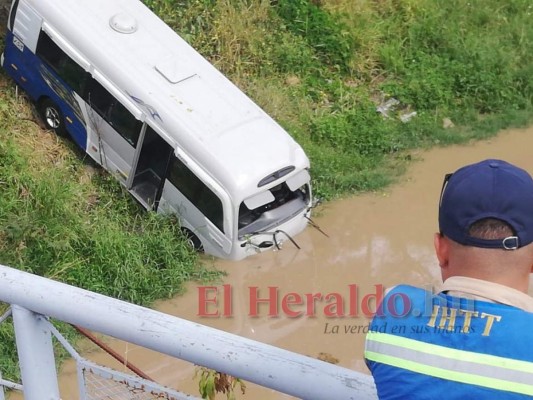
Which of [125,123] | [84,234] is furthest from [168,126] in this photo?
[84,234]

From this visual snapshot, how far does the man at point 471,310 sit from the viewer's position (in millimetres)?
1564

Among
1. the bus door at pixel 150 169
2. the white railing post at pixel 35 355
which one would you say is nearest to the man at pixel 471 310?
the white railing post at pixel 35 355

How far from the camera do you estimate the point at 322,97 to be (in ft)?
33.4

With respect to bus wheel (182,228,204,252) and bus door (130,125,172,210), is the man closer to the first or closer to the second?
bus door (130,125,172,210)

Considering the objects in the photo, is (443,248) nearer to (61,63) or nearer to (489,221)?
(489,221)

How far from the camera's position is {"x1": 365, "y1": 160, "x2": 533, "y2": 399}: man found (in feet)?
5.13

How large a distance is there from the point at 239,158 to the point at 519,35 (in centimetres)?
499

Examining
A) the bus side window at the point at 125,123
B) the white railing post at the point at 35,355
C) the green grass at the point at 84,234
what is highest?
the white railing post at the point at 35,355

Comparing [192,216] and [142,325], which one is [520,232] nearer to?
[142,325]

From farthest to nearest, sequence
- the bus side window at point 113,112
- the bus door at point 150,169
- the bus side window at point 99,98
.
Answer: the bus side window at point 99,98
the bus side window at point 113,112
the bus door at point 150,169

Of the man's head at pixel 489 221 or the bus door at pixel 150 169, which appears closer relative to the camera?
the man's head at pixel 489 221

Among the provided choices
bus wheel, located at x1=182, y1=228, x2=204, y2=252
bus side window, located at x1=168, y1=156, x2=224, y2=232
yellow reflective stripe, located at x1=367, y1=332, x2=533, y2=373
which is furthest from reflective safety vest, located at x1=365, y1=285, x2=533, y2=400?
bus wheel, located at x1=182, y1=228, x2=204, y2=252

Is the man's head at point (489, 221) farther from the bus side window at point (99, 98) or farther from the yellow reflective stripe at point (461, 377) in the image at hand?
the bus side window at point (99, 98)

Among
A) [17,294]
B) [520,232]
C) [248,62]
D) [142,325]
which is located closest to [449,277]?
[520,232]
